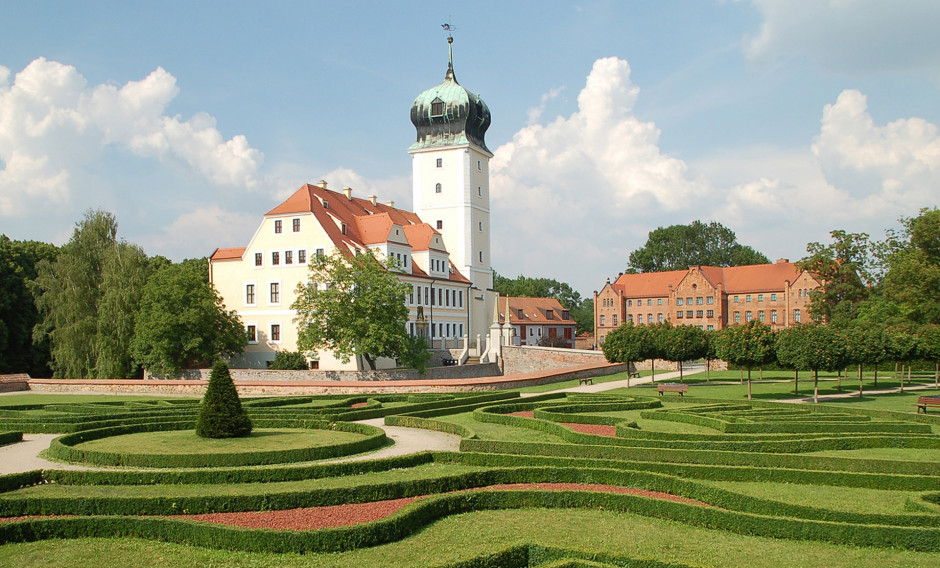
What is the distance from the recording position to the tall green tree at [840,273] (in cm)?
6546

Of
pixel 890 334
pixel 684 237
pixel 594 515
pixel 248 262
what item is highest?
pixel 684 237

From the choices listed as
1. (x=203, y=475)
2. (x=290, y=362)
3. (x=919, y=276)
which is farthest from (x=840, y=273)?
(x=203, y=475)

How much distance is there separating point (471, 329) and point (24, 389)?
3577cm

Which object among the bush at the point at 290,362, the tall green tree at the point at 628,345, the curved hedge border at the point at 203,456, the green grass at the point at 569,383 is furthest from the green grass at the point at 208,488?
the bush at the point at 290,362

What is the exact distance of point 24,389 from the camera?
45.8 metres

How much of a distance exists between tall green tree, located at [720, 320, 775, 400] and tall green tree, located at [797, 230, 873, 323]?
35080mm

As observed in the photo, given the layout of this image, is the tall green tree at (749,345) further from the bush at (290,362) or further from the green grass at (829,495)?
the bush at (290,362)

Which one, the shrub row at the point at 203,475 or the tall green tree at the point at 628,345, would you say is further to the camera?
the tall green tree at the point at 628,345

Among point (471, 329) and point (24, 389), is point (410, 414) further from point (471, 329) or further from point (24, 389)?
point (471, 329)

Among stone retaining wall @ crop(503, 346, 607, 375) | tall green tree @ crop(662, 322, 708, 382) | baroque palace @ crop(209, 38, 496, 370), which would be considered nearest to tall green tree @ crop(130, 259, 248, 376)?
baroque palace @ crop(209, 38, 496, 370)

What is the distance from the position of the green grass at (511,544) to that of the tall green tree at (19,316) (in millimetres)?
50922

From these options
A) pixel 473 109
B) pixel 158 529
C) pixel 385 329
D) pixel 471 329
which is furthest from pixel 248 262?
pixel 158 529

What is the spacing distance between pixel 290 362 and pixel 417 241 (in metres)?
17.8

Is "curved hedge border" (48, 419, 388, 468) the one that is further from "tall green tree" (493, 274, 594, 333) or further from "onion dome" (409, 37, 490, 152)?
"tall green tree" (493, 274, 594, 333)
